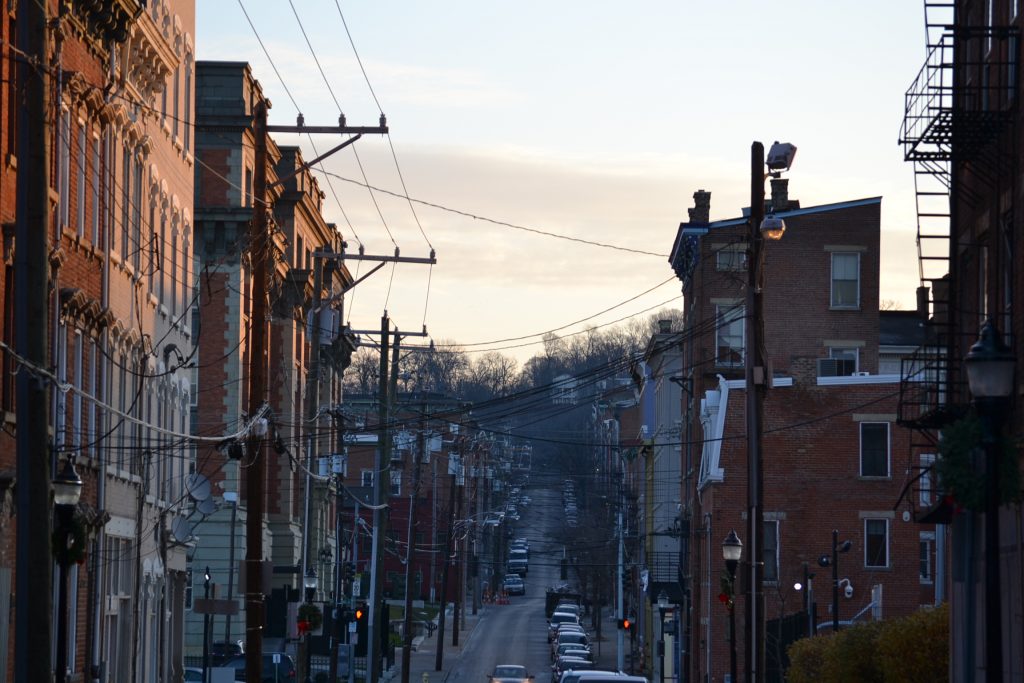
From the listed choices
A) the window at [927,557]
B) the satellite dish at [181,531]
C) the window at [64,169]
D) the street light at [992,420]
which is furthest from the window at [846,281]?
the street light at [992,420]

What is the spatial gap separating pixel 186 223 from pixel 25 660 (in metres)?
27.3

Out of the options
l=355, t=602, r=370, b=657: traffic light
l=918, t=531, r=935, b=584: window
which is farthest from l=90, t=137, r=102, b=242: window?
l=918, t=531, r=935, b=584: window

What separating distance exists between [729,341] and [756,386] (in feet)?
106

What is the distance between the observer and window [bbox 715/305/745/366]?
6184cm

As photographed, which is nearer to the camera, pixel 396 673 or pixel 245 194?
pixel 245 194

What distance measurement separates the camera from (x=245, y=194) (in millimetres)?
62219

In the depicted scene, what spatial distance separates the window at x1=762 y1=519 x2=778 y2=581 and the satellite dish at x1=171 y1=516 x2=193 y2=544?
68.7ft

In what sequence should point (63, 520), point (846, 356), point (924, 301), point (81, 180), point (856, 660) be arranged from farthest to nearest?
point (846, 356) → point (856, 660) → point (81, 180) → point (924, 301) → point (63, 520)

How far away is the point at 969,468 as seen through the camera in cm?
2162

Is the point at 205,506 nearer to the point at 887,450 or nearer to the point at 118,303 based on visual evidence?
the point at 118,303

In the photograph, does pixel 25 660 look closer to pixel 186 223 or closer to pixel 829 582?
pixel 186 223

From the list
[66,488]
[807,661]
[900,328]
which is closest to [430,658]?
[900,328]

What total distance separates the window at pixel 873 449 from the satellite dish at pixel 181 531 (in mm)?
23603

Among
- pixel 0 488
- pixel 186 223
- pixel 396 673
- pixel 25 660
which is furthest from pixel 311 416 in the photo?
pixel 396 673
